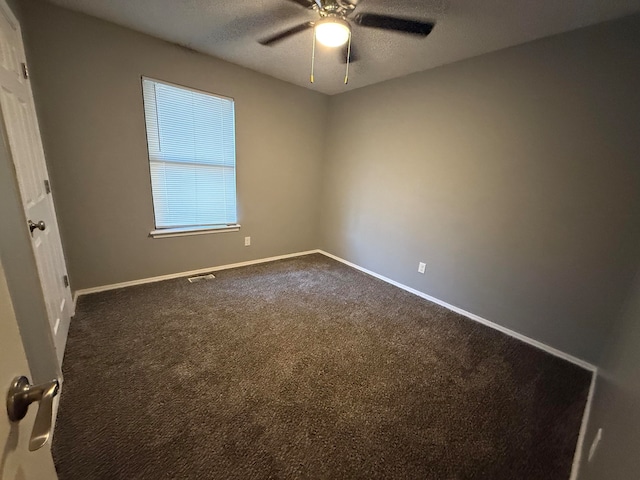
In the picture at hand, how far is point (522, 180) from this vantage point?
2152 millimetres

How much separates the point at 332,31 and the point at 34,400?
81.2 inches

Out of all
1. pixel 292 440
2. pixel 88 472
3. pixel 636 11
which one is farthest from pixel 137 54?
pixel 636 11

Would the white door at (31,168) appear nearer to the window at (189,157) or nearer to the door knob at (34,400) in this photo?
the window at (189,157)

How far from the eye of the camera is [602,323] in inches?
75.3

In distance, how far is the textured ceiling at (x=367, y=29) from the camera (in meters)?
1.67

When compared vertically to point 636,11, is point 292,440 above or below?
below

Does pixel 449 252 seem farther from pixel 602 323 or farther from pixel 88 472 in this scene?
pixel 88 472

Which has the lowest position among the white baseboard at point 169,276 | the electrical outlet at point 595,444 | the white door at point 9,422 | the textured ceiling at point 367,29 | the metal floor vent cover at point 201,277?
the metal floor vent cover at point 201,277

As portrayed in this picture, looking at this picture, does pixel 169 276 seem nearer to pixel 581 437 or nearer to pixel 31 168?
pixel 31 168

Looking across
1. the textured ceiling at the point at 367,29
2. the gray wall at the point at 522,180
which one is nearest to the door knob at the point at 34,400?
the textured ceiling at the point at 367,29

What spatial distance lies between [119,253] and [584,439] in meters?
3.69

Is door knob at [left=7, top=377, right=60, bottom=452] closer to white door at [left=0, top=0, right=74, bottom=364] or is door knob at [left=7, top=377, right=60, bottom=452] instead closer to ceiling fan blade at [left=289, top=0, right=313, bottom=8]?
white door at [left=0, top=0, right=74, bottom=364]

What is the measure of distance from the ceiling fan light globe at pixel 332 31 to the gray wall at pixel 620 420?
216cm

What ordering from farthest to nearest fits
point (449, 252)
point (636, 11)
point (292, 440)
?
point (449, 252)
point (636, 11)
point (292, 440)
